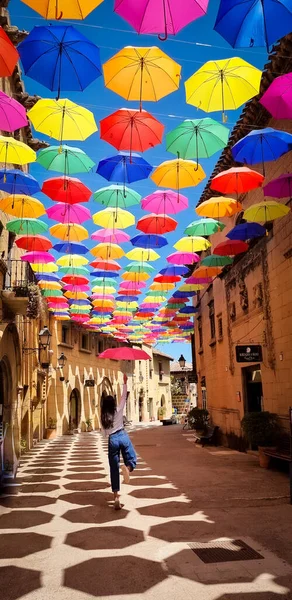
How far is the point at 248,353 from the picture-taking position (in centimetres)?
1211

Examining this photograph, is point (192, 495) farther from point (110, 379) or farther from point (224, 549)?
point (110, 379)

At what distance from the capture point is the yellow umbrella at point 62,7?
16.7 feet

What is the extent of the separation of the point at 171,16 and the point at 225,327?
12.9 m

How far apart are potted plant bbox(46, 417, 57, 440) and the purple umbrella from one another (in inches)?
829

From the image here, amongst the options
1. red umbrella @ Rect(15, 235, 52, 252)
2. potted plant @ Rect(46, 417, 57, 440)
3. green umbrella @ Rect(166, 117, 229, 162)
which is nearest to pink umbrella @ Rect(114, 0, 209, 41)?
green umbrella @ Rect(166, 117, 229, 162)

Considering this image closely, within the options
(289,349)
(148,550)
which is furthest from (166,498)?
(289,349)

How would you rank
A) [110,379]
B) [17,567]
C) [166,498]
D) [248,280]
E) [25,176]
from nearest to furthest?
[17,567] → [166,498] → [25,176] → [248,280] → [110,379]

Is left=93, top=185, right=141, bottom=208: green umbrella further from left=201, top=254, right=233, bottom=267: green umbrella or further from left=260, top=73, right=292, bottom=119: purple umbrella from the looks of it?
left=260, top=73, right=292, bottom=119: purple umbrella

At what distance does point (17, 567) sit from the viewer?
4.61 metres

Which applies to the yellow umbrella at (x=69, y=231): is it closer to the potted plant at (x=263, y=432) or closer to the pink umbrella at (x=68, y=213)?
the pink umbrella at (x=68, y=213)

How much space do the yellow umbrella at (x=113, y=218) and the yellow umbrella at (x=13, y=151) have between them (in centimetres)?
309

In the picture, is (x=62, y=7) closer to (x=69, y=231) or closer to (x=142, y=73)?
(x=142, y=73)

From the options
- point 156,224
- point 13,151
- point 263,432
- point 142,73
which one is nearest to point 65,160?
point 13,151

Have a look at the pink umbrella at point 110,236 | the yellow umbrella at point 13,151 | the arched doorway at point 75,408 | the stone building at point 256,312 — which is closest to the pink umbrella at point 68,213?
the pink umbrella at point 110,236
